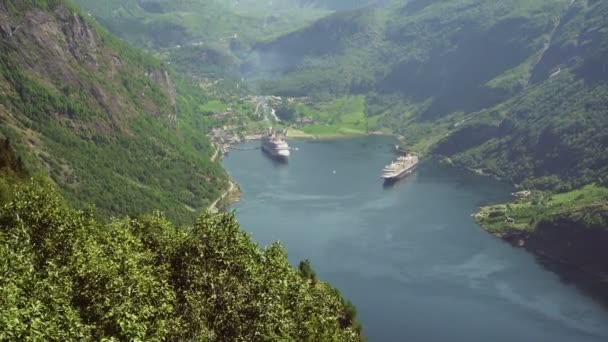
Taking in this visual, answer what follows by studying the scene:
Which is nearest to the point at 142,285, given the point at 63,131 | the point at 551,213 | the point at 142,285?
the point at 142,285

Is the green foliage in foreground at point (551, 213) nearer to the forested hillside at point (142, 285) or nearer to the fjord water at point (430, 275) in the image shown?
the fjord water at point (430, 275)

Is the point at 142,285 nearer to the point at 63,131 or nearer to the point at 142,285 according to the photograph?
the point at 142,285

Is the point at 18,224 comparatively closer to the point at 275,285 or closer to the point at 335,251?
the point at 275,285

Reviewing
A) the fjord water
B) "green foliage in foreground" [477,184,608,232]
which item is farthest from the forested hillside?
"green foliage in foreground" [477,184,608,232]

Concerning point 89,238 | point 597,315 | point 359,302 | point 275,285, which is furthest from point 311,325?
point 597,315

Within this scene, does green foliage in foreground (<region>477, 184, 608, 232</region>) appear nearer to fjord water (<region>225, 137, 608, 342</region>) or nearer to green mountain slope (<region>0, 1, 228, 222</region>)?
fjord water (<region>225, 137, 608, 342</region>)

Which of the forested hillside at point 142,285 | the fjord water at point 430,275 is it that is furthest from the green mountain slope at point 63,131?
the forested hillside at point 142,285
